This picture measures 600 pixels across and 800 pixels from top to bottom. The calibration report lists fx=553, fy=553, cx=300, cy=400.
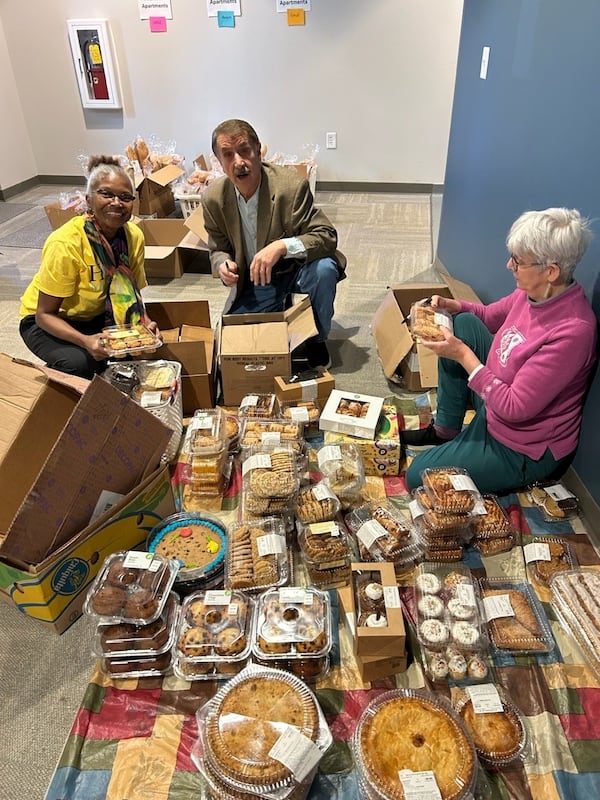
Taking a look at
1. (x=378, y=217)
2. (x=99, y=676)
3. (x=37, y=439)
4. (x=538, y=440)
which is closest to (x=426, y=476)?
(x=538, y=440)

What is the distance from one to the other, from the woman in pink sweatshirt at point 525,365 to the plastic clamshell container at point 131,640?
95 centimetres

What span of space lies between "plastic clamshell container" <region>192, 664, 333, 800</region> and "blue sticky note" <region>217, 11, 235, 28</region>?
519 cm

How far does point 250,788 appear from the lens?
1072 millimetres

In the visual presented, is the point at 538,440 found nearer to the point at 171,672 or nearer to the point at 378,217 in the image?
the point at 171,672

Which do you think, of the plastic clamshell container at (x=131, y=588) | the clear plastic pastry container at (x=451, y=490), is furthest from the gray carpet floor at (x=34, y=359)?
the clear plastic pastry container at (x=451, y=490)

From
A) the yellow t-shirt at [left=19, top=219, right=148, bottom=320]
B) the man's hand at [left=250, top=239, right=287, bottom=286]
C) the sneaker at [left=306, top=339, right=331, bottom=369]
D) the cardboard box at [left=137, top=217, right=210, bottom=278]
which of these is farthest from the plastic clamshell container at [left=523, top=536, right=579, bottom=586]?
the cardboard box at [left=137, top=217, right=210, bottom=278]

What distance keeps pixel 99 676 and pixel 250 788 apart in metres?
0.53

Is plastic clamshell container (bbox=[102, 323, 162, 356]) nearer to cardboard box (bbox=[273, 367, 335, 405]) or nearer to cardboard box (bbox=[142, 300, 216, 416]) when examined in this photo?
cardboard box (bbox=[142, 300, 216, 416])

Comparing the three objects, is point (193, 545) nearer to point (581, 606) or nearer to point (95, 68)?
point (581, 606)

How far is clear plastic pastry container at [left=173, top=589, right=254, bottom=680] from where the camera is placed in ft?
4.39

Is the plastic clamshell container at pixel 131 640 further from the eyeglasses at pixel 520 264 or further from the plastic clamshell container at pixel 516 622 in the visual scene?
the eyeglasses at pixel 520 264

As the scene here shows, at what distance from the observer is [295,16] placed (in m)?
4.65

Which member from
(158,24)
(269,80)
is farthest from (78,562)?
(158,24)

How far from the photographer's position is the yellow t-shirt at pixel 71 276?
2.02 metres
